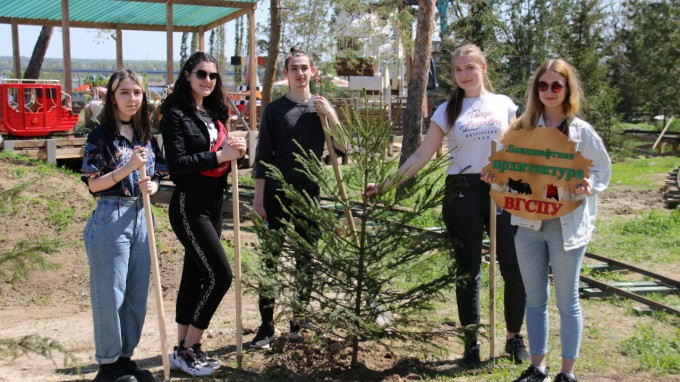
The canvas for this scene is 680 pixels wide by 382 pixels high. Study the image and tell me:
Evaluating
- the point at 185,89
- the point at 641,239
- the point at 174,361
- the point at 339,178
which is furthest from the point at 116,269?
the point at 641,239

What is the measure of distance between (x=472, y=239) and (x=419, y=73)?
10.6 metres

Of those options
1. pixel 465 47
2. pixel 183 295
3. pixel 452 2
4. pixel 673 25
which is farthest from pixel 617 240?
pixel 673 25

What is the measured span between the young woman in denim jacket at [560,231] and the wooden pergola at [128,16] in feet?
39.3

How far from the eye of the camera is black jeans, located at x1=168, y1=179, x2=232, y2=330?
15.2ft

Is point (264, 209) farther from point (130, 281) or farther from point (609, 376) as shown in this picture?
point (609, 376)

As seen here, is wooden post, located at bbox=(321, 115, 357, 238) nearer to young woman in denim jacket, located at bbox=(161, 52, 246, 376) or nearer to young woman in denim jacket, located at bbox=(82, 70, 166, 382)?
young woman in denim jacket, located at bbox=(161, 52, 246, 376)

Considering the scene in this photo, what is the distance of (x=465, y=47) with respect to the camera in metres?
4.71

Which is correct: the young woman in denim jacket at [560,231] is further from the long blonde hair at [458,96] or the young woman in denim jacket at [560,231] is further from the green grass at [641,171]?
the green grass at [641,171]

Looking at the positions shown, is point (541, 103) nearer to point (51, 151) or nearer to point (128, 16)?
point (51, 151)

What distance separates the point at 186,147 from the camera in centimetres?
467

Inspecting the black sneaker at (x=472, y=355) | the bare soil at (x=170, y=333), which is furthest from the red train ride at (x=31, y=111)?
the black sneaker at (x=472, y=355)

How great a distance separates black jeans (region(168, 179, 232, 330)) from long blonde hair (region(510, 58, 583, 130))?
6.65 ft

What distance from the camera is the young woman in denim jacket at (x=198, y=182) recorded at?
15.0 feet

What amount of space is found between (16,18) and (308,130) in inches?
655
